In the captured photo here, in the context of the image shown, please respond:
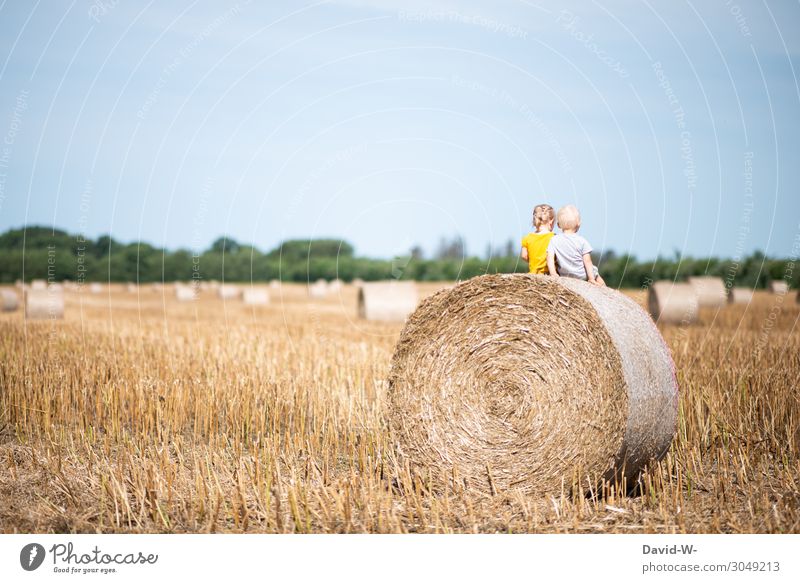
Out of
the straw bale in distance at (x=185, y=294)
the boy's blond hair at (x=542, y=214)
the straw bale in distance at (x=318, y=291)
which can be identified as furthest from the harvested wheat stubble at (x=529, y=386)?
the straw bale in distance at (x=318, y=291)

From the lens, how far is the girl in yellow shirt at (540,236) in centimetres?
598

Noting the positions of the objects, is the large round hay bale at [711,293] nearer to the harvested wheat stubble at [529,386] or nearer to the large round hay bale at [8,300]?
the harvested wheat stubble at [529,386]

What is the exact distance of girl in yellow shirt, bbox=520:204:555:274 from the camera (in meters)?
5.98

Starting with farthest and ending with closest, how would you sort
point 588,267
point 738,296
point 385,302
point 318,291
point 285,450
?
point 318,291, point 738,296, point 385,302, point 285,450, point 588,267

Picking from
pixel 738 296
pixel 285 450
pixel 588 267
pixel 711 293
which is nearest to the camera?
pixel 588 267

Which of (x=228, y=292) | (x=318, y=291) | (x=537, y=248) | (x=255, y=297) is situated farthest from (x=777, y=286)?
(x=537, y=248)

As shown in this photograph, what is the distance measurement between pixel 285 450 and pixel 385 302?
31.8 ft

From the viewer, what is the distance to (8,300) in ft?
64.3

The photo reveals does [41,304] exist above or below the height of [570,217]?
below

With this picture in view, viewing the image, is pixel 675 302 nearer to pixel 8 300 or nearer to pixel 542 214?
pixel 542 214

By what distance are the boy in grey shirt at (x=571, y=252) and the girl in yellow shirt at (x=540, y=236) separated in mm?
197
